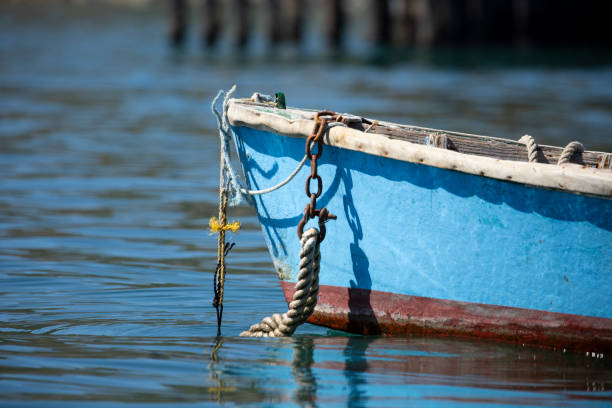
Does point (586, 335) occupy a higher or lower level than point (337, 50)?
lower

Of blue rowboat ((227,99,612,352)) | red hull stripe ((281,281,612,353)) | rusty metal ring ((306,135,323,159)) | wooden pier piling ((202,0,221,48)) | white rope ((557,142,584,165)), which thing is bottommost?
red hull stripe ((281,281,612,353))

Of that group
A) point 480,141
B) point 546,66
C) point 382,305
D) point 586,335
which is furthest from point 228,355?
point 546,66

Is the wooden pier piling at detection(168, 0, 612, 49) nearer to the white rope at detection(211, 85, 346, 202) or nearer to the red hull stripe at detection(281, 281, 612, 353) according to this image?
the white rope at detection(211, 85, 346, 202)

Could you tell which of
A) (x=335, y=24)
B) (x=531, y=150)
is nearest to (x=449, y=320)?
(x=531, y=150)

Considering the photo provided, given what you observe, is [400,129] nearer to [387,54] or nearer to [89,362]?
[89,362]

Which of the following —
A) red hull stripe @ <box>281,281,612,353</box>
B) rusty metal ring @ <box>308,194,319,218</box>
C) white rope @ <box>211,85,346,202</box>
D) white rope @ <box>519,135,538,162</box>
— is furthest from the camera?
white rope @ <box>519,135,538,162</box>

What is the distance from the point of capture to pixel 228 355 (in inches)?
184

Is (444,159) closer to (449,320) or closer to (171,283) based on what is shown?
(449,320)

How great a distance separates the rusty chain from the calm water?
65cm

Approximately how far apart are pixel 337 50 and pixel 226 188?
24.8 metres

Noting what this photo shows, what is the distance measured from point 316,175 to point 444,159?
0.67m

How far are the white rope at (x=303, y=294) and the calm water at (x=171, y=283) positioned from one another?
92mm

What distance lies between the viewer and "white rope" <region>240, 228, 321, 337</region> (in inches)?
188

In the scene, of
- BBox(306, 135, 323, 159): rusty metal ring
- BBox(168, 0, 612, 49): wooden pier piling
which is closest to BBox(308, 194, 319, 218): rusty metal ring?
BBox(306, 135, 323, 159): rusty metal ring
